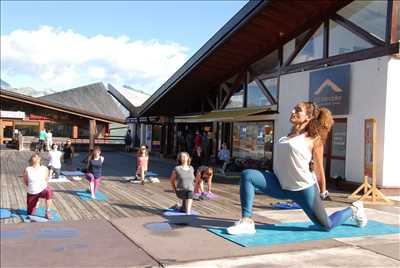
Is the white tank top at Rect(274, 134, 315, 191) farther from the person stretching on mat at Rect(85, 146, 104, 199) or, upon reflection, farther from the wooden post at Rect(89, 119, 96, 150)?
the wooden post at Rect(89, 119, 96, 150)

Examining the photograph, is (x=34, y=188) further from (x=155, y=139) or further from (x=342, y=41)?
(x=155, y=139)

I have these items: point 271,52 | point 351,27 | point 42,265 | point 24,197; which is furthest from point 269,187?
point 271,52

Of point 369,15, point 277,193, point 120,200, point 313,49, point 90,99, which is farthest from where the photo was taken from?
point 90,99

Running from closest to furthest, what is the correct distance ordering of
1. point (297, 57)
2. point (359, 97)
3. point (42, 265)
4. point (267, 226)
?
point (42, 265) < point (267, 226) < point (359, 97) < point (297, 57)

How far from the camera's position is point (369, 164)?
11492 millimetres

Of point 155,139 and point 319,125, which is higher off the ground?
point 319,125

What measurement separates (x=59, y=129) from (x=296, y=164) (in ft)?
94.7

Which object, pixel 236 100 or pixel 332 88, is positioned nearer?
pixel 332 88

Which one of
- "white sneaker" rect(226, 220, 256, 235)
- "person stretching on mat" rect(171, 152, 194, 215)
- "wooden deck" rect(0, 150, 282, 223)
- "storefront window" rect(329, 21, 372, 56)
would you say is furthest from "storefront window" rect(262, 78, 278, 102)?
"white sneaker" rect(226, 220, 256, 235)

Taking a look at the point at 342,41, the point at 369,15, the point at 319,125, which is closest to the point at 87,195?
the point at 319,125

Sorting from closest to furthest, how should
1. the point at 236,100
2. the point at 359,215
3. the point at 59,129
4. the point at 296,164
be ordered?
the point at 296,164, the point at 359,215, the point at 236,100, the point at 59,129

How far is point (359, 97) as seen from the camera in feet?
41.4

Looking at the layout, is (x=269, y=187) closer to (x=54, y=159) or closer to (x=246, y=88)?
(x=54, y=159)

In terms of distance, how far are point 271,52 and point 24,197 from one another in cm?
1029
